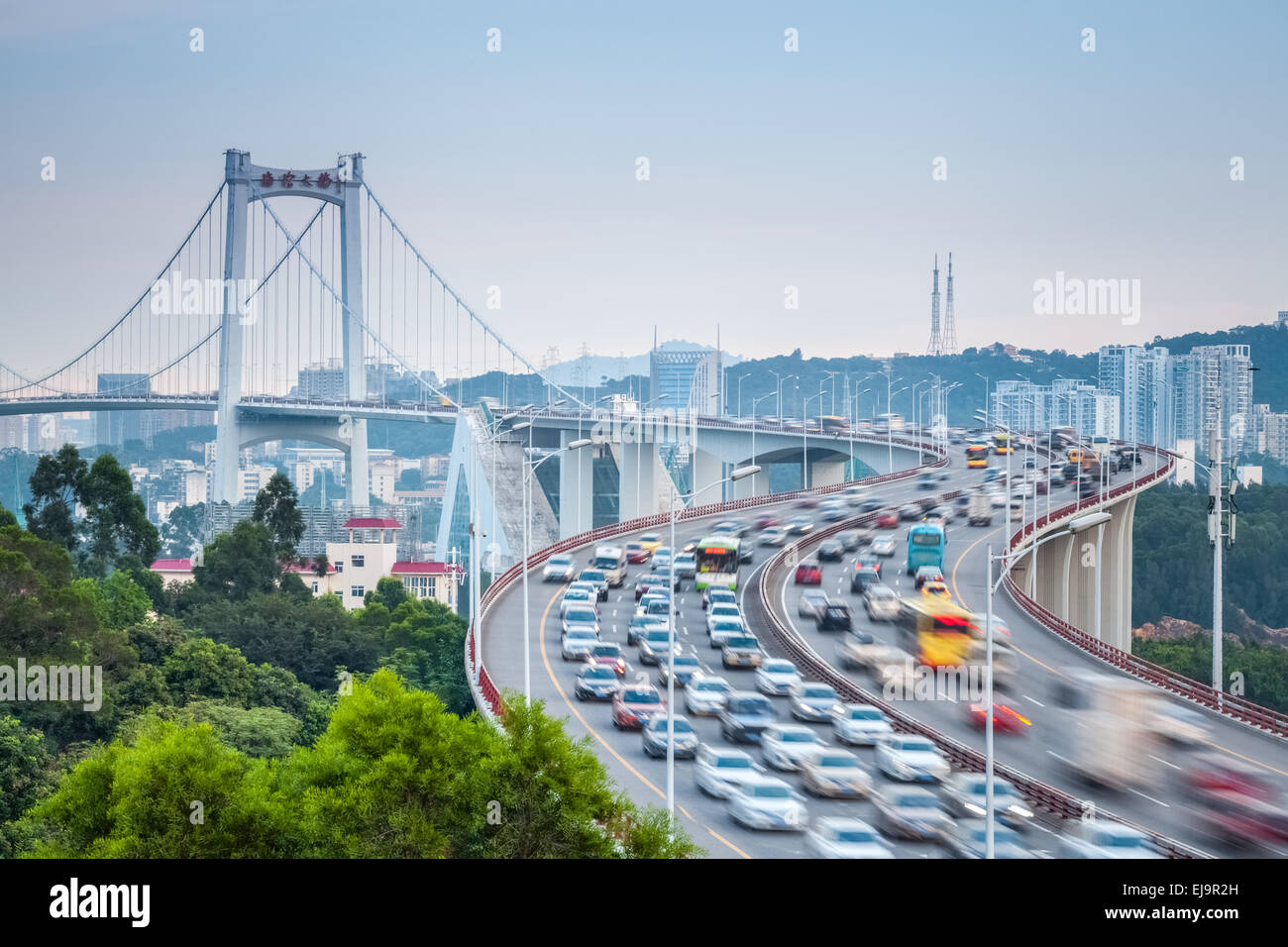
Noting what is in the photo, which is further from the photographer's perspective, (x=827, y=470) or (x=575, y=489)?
(x=827, y=470)

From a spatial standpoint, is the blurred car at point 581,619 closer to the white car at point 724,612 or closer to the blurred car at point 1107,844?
the white car at point 724,612

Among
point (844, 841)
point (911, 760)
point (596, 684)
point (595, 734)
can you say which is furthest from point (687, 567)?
point (844, 841)

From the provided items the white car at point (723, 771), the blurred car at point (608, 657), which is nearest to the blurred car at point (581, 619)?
the blurred car at point (608, 657)

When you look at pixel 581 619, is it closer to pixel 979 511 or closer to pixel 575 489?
pixel 979 511

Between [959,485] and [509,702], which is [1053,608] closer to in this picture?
[959,485]
